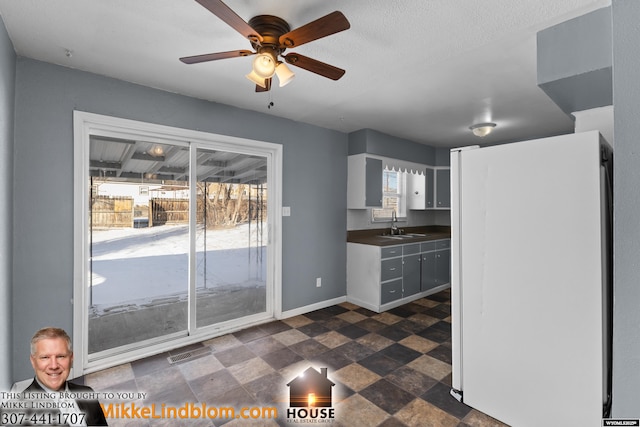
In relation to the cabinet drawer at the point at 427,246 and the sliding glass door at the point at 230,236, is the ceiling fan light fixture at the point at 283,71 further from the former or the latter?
the cabinet drawer at the point at 427,246

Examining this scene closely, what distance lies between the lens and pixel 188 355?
2.93 metres

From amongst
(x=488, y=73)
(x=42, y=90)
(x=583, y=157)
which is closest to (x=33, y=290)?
(x=42, y=90)

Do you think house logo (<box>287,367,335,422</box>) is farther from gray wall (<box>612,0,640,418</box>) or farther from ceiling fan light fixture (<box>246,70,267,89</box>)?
ceiling fan light fixture (<box>246,70,267,89</box>)

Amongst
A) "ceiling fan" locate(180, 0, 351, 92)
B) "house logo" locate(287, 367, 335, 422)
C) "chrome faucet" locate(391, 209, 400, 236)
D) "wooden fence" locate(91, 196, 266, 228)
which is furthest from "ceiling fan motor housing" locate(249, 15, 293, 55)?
"chrome faucet" locate(391, 209, 400, 236)

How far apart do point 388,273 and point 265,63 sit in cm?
327

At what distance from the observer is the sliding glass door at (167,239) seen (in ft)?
9.07

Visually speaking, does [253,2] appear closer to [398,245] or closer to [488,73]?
[488,73]

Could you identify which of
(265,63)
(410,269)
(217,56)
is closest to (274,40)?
(265,63)

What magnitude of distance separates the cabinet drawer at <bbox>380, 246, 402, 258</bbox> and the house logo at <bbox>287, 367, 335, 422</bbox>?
1905 millimetres

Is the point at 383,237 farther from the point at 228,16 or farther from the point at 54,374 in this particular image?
the point at 54,374

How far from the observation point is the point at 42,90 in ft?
7.79

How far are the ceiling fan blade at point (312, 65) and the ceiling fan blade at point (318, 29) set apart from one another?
0.10m

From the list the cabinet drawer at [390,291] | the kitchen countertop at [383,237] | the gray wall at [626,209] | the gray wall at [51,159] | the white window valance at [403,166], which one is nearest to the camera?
the gray wall at [626,209]

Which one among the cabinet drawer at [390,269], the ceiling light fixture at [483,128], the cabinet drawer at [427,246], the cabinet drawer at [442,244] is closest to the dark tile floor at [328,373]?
the cabinet drawer at [390,269]
